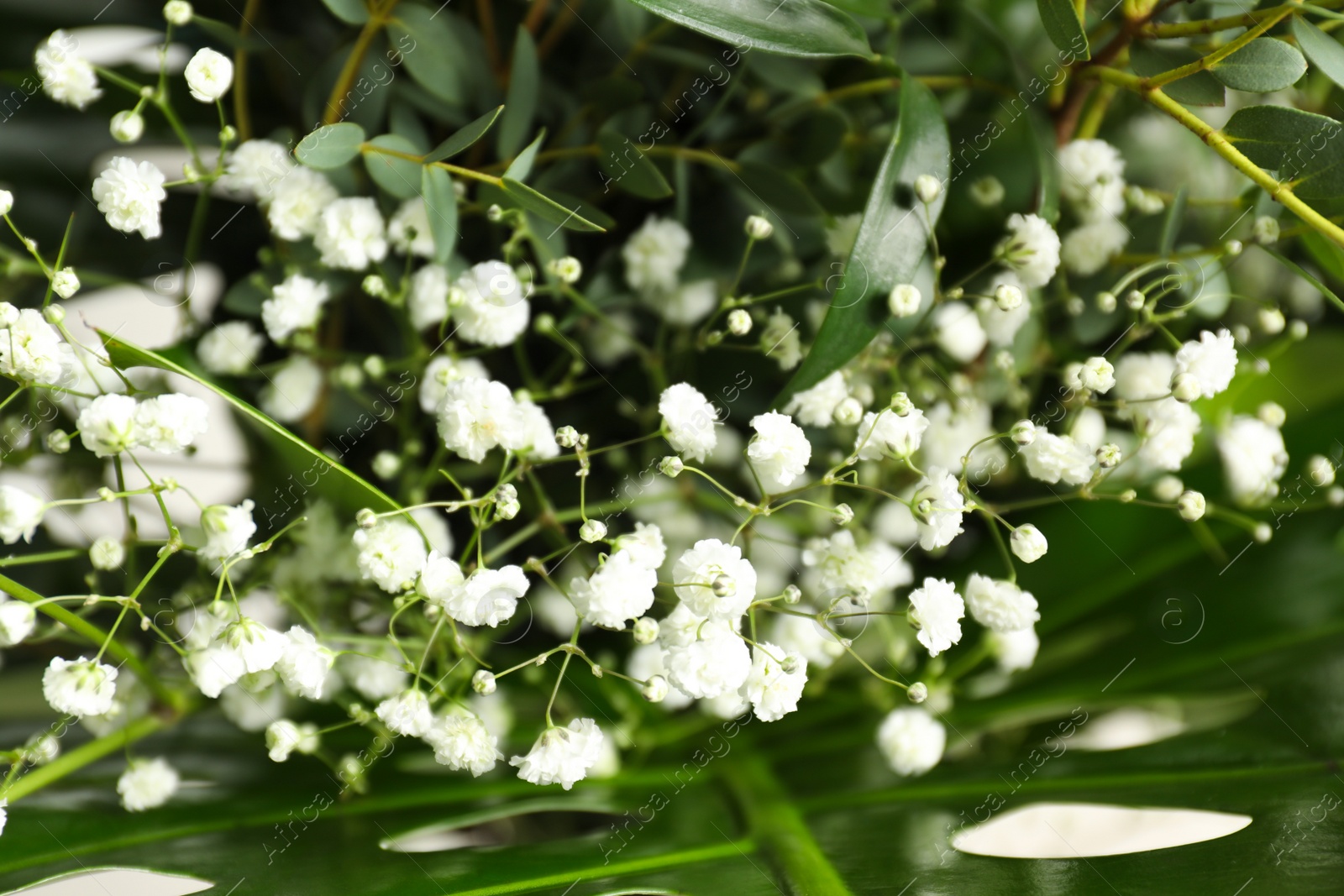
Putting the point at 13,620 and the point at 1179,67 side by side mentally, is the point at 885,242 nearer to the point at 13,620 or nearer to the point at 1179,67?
the point at 1179,67

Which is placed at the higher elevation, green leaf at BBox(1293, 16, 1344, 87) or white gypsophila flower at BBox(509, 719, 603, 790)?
green leaf at BBox(1293, 16, 1344, 87)

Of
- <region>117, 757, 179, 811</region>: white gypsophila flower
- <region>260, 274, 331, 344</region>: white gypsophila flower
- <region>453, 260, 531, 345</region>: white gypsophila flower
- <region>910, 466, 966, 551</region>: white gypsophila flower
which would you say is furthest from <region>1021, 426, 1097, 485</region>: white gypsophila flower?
<region>117, 757, 179, 811</region>: white gypsophila flower

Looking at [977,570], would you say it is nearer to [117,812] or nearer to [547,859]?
[547,859]

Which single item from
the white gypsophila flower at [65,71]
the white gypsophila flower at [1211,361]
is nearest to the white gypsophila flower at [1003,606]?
the white gypsophila flower at [1211,361]

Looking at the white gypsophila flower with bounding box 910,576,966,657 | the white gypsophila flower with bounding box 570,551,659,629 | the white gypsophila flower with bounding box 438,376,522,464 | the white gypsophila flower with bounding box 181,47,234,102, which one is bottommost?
the white gypsophila flower with bounding box 910,576,966,657

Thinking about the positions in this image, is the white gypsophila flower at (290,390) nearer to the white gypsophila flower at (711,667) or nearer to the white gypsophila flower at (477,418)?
the white gypsophila flower at (477,418)

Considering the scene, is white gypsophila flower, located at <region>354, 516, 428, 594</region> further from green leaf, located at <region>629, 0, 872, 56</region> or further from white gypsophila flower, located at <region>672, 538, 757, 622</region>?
green leaf, located at <region>629, 0, 872, 56</region>

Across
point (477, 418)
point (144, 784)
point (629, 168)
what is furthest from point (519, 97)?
point (144, 784)
